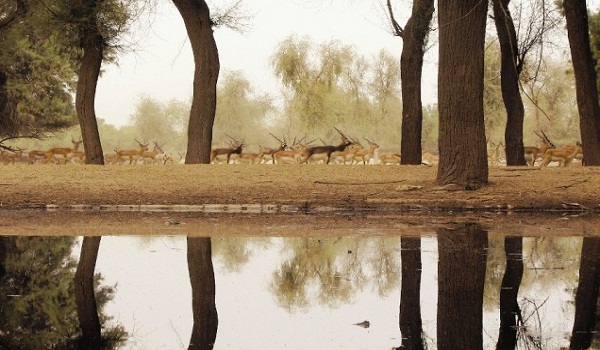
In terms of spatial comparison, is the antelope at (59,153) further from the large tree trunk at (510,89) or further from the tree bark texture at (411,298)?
the tree bark texture at (411,298)

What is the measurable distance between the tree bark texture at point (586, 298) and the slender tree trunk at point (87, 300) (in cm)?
345

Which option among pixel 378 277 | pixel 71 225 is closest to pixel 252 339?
pixel 378 277

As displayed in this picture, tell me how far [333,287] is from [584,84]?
19.0 meters

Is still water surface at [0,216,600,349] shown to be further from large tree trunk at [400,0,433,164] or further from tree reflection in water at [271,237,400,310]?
large tree trunk at [400,0,433,164]

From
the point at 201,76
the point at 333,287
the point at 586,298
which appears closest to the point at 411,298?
the point at 333,287

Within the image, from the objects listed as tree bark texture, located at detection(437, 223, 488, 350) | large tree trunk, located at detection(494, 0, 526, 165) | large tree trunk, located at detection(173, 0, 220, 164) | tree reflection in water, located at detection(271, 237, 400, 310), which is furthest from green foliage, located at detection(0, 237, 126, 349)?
large tree trunk, located at detection(494, 0, 526, 165)

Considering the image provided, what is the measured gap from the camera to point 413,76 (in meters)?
27.3

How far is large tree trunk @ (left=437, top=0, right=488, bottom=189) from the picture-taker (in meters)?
20.8

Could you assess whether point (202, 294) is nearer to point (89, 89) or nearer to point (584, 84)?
Result: point (584, 84)

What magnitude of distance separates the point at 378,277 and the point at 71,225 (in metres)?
8.30

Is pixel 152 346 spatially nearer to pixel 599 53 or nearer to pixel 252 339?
pixel 252 339

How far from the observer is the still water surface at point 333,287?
22.3ft

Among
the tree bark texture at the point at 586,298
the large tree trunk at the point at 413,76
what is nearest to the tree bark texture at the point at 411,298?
the tree bark texture at the point at 586,298

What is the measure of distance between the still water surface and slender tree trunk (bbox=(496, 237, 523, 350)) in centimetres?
6
